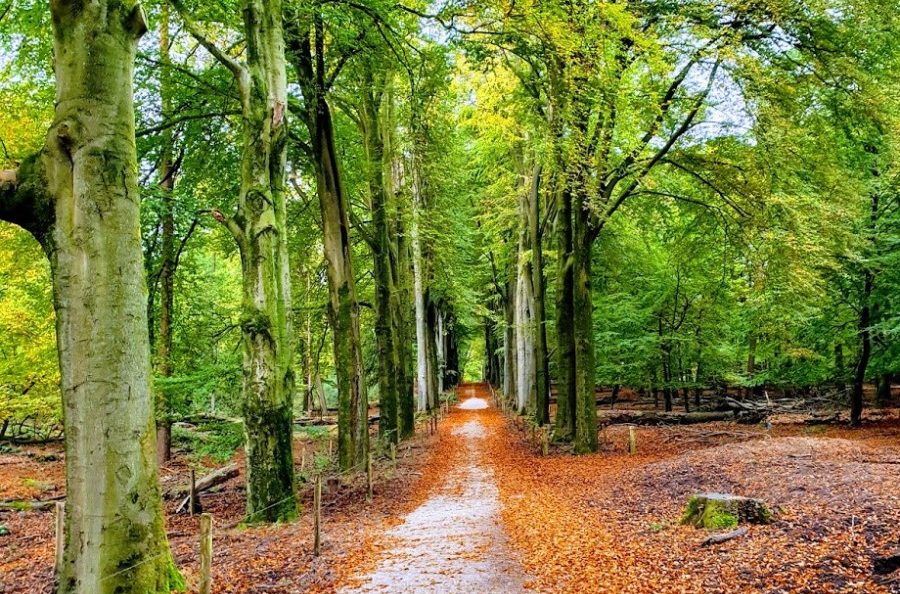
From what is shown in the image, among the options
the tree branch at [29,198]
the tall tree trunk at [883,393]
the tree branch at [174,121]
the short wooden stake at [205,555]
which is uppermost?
the tree branch at [174,121]

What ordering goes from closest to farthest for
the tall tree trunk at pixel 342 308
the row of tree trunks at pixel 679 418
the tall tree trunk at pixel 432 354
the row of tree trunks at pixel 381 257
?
the tall tree trunk at pixel 342 308 → the row of tree trunks at pixel 381 257 → the row of tree trunks at pixel 679 418 → the tall tree trunk at pixel 432 354

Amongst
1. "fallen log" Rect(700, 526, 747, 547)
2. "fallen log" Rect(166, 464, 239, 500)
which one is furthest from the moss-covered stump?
"fallen log" Rect(166, 464, 239, 500)

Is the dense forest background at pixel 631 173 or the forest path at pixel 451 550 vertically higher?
the dense forest background at pixel 631 173

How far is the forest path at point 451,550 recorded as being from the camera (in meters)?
5.77

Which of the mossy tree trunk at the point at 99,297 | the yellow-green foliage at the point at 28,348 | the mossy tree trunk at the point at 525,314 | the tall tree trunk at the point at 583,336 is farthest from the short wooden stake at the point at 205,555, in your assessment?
the mossy tree trunk at the point at 525,314

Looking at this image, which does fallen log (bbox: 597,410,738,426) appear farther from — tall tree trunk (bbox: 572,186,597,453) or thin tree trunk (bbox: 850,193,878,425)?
tall tree trunk (bbox: 572,186,597,453)

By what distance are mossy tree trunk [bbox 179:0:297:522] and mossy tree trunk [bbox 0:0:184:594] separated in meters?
3.36

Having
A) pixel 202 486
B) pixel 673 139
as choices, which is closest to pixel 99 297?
pixel 202 486

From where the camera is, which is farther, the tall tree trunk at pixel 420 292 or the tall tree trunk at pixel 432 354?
the tall tree trunk at pixel 432 354

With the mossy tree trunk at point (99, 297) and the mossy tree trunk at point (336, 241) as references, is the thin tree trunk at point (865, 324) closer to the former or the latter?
the mossy tree trunk at point (336, 241)

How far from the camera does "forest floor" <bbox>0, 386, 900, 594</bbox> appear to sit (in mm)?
5434

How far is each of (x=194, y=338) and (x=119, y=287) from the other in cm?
1294

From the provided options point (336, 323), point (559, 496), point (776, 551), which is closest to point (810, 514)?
point (776, 551)

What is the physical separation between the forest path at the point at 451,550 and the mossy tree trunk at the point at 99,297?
2.26 m
